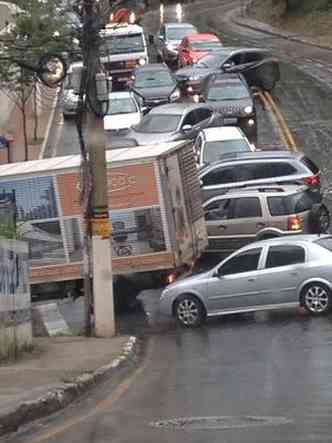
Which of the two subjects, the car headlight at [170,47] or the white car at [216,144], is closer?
the white car at [216,144]

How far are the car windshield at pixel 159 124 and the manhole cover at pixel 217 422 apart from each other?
2637 centimetres

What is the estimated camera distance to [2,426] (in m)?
11.7

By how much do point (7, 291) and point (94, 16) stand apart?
539 cm

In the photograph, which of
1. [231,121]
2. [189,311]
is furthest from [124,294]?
[231,121]

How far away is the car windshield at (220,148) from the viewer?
1348 inches

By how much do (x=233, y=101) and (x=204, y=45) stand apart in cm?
1572

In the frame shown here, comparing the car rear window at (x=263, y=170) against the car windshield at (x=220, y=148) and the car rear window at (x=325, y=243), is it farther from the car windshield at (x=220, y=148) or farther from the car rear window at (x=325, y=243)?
the car rear window at (x=325, y=243)

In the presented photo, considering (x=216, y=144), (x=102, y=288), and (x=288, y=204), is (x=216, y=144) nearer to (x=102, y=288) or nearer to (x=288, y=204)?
(x=288, y=204)

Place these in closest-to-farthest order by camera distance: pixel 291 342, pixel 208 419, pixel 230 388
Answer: pixel 208 419
pixel 230 388
pixel 291 342

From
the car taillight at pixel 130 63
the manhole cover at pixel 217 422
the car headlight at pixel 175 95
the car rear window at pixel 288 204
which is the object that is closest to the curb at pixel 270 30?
the car taillight at pixel 130 63

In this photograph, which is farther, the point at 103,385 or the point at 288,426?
the point at 103,385

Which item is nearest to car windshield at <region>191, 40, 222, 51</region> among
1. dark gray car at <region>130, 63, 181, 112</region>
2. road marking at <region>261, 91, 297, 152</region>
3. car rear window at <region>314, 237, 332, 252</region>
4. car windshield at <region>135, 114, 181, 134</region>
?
road marking at <region>261, 91, 297, 152</region>

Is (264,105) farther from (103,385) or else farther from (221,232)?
(103,385)

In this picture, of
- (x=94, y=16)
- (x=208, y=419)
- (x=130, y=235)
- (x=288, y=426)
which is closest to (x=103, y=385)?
(x=208, y=419)
